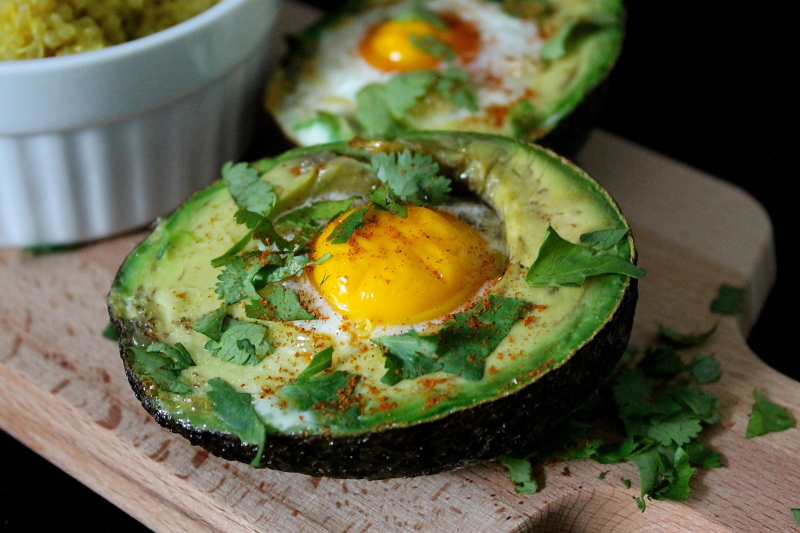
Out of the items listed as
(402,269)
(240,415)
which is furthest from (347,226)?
(240,415)

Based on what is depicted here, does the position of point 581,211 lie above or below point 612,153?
above

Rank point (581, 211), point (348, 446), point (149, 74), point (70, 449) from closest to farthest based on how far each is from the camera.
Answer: point (348, 446) → point (581, 211) → point (70, 449) → point (149, 74)

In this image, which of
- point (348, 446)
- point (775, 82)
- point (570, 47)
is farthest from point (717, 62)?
point (348, 446)

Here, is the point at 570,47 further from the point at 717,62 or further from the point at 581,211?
the point at 717,62

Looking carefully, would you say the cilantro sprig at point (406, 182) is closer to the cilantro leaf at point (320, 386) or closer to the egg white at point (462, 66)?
the cilantro leaf at point (320, 386)

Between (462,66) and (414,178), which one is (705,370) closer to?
(414,178)

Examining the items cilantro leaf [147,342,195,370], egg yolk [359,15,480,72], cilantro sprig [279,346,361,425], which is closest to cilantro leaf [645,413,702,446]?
cilantro sprig [279,346,361,425]

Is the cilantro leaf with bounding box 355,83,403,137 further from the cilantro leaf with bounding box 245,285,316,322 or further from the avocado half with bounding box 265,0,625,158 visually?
the cilantro leaf with bounding box 245,285,316,322

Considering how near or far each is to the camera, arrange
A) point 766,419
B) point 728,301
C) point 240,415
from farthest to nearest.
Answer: point 728,301 < point 766,419 < point 240,415
